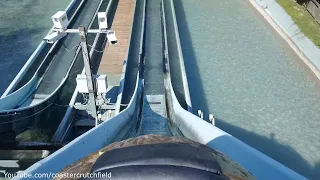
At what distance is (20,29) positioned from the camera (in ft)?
43.8

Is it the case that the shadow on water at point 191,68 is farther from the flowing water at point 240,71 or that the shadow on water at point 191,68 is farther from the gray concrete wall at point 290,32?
the gray concrete wall at point 290,32

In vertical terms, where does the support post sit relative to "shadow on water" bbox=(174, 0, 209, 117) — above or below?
above

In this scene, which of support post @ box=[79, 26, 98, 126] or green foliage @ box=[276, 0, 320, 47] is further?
green foliage @ box=[276, 0, 320, 47]

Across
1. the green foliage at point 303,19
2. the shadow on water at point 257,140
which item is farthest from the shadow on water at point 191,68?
the green foliage at point 303,19

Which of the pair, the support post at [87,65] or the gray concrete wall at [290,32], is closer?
the support post at [87,65]

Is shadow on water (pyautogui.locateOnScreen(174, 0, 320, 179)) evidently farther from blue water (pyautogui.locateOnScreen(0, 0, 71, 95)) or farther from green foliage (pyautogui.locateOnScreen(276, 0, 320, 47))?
blue water (pyautogui.locateOnScreen(0, 0, 71, 95))

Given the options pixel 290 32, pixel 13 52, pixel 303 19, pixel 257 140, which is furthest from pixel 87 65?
pixel 303 19

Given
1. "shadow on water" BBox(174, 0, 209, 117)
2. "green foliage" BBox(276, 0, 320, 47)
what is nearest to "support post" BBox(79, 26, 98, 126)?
"shadow on water" BBox(174, 0, 209, 117)

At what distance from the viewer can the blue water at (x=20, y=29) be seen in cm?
1112

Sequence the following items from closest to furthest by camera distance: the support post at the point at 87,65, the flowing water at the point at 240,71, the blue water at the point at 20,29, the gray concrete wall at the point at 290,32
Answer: the support post at the point at 87,65, the flowing water at the point at 240,71, the blue water at the point at 20,29, the gray concrete wall at the point at 290,32

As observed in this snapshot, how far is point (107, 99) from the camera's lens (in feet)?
28.3

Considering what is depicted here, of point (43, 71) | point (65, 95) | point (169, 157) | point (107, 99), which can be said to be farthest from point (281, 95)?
point (169, 157)

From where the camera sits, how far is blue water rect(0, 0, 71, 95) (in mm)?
11125

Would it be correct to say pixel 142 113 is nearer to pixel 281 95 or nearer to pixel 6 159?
pixel 6 159
